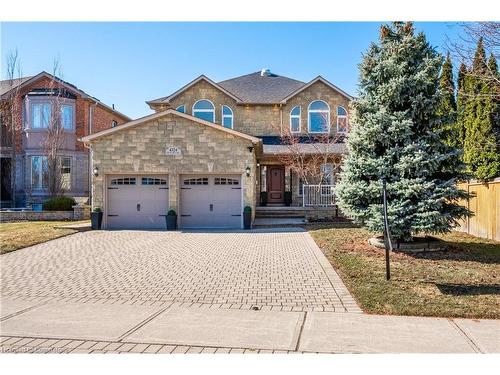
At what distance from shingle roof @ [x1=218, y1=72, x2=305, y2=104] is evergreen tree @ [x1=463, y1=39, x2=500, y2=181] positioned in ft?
38.5

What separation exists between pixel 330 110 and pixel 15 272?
18299mm

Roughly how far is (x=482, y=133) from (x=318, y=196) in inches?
340

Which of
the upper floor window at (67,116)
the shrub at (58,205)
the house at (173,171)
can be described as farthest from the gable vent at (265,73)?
the shrub at (58,205)

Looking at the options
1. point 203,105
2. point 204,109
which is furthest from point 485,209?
point 203,105

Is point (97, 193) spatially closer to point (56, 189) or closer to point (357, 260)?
point (56, 189)

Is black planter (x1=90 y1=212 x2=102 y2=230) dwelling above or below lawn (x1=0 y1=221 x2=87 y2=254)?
above

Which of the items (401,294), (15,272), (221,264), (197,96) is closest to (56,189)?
(197,96)

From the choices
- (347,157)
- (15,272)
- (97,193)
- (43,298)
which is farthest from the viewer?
(97,193)

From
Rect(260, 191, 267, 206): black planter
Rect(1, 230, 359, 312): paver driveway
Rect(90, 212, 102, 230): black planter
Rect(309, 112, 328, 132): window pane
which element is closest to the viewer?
Rect(1, 230, 359, 312): paver driveway

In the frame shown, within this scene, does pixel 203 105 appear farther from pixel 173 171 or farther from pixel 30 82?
pixel 30 82

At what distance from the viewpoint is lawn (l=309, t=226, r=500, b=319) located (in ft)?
16.4

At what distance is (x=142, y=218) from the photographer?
51.2ft

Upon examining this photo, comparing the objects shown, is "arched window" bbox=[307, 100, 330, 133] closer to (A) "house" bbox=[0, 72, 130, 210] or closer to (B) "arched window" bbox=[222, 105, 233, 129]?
(B) "arched window" bbox=[222, 105, 233, 129]

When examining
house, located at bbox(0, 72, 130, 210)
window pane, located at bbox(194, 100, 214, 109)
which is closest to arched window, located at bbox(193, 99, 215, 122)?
window pane, located at bbox(194, 100, 214, 109)
